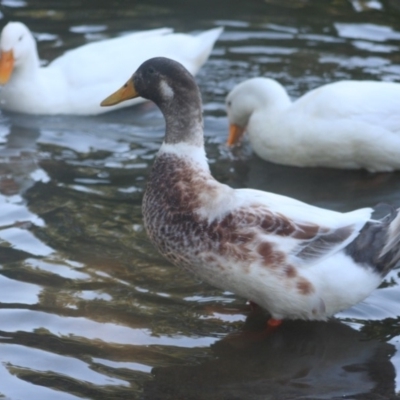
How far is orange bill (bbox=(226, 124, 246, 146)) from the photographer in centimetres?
774

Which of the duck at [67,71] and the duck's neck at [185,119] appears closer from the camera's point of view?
the duck's neck at [185,119]

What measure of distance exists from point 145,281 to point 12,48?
137 inches

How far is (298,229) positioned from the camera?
477 cm

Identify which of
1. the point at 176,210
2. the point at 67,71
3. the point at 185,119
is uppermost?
the point at 185,119

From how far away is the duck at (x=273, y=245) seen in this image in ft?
15.5

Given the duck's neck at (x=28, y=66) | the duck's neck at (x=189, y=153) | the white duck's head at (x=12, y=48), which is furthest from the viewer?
the duck's neck at (x=28, y=66)

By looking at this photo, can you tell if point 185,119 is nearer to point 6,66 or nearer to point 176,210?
point 176,210

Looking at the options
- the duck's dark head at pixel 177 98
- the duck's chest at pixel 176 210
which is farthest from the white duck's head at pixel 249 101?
the duck's chest at pixel 176 210

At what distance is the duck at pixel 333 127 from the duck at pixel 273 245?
201cm

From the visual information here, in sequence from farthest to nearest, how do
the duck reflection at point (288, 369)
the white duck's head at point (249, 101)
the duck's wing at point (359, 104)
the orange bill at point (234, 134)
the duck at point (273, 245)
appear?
the orange bill at point (234, 134) < the white duck's head at point (249, 101) < the duck's wing at point (359, 104) < the duck at point (273, 245) < the duck reflection at point (288, 369)

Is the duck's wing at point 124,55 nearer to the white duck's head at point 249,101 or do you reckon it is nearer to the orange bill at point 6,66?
the orange bill at point 6,66

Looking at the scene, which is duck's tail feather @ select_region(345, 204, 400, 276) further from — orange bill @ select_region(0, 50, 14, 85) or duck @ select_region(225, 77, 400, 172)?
orange bill @ select_region(0, 50, 14, 85)

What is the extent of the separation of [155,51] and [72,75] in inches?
30.8

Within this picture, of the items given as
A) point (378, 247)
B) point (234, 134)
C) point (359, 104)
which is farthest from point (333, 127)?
point (378, 247)
